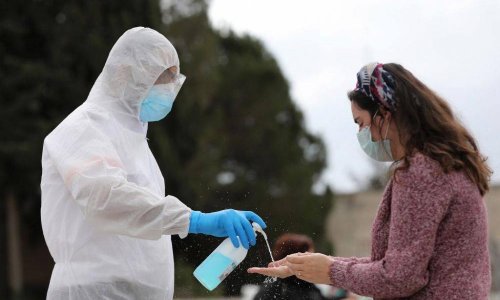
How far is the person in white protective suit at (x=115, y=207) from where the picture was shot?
3.59 metres

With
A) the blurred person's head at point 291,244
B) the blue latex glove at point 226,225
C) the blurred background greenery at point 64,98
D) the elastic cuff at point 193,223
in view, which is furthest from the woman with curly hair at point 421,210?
the blurred background greenery at point 64,98

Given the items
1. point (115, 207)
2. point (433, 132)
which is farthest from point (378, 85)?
point (115, 207)

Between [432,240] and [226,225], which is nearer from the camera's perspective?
[432,240]

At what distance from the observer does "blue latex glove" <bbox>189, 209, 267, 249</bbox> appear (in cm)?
368

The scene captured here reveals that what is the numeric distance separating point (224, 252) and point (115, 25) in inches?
630

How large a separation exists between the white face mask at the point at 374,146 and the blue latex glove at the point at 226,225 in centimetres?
58

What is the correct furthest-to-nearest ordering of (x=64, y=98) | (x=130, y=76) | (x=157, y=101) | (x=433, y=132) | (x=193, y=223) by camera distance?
(x=64, y=98) < (x=157, y=101) < (x=130, y=76) < (x=193, y=223) < (x=433, y=132)

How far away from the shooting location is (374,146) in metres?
3.42

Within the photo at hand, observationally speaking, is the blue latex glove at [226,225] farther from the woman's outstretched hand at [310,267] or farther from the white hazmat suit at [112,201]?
the woman's outstretched hand at [310,267]

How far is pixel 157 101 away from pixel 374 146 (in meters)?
1.10

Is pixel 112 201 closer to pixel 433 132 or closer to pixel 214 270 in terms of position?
pixel 214 270

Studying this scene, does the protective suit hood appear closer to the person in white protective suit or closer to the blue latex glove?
the person in white protective suit

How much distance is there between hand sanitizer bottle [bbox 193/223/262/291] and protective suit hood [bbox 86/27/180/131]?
672mm

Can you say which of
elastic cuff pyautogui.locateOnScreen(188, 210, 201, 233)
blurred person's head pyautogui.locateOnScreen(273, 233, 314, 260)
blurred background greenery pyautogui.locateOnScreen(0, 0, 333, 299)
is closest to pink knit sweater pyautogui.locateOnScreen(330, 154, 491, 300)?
elastic cuff pyautogui.locateOnScreen(188, 210, 201, 233)
